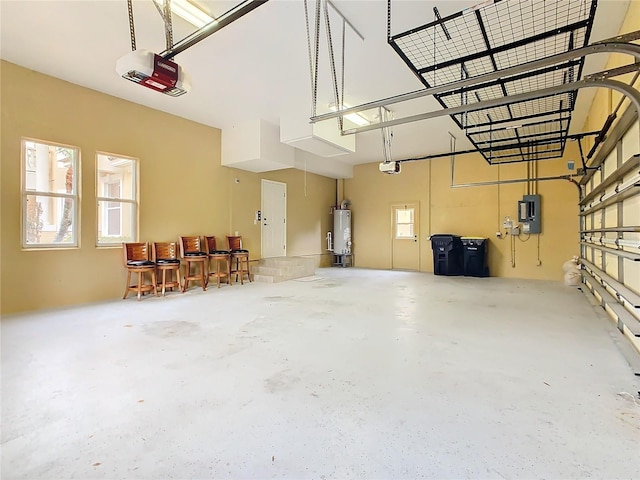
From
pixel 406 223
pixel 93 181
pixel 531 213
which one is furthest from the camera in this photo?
pixel 406 223

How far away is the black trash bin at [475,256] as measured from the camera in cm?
786

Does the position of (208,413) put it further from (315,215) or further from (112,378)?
(315,215)

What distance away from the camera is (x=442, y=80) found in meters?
3.68

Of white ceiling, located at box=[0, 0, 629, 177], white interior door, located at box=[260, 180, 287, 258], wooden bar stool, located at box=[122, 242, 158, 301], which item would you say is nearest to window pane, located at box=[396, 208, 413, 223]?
white interior door, located at box=[260, 180, 287, 258]

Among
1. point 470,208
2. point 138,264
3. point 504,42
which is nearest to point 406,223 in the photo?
point 470,208

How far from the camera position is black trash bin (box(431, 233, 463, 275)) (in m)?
8.10

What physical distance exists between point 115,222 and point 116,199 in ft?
1.33

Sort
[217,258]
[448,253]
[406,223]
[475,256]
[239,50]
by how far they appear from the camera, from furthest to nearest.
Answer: [406,223], [448,253], [475,256], [217,258], [239,50]

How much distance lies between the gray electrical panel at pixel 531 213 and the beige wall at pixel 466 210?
0.16 metres

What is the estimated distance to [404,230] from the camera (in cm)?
966

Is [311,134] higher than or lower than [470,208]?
higher

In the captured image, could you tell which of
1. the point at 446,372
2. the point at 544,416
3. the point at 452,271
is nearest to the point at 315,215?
the point at 452,271

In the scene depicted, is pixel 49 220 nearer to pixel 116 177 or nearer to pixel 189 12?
pixel 116 177

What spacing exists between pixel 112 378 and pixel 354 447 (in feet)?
6.01
